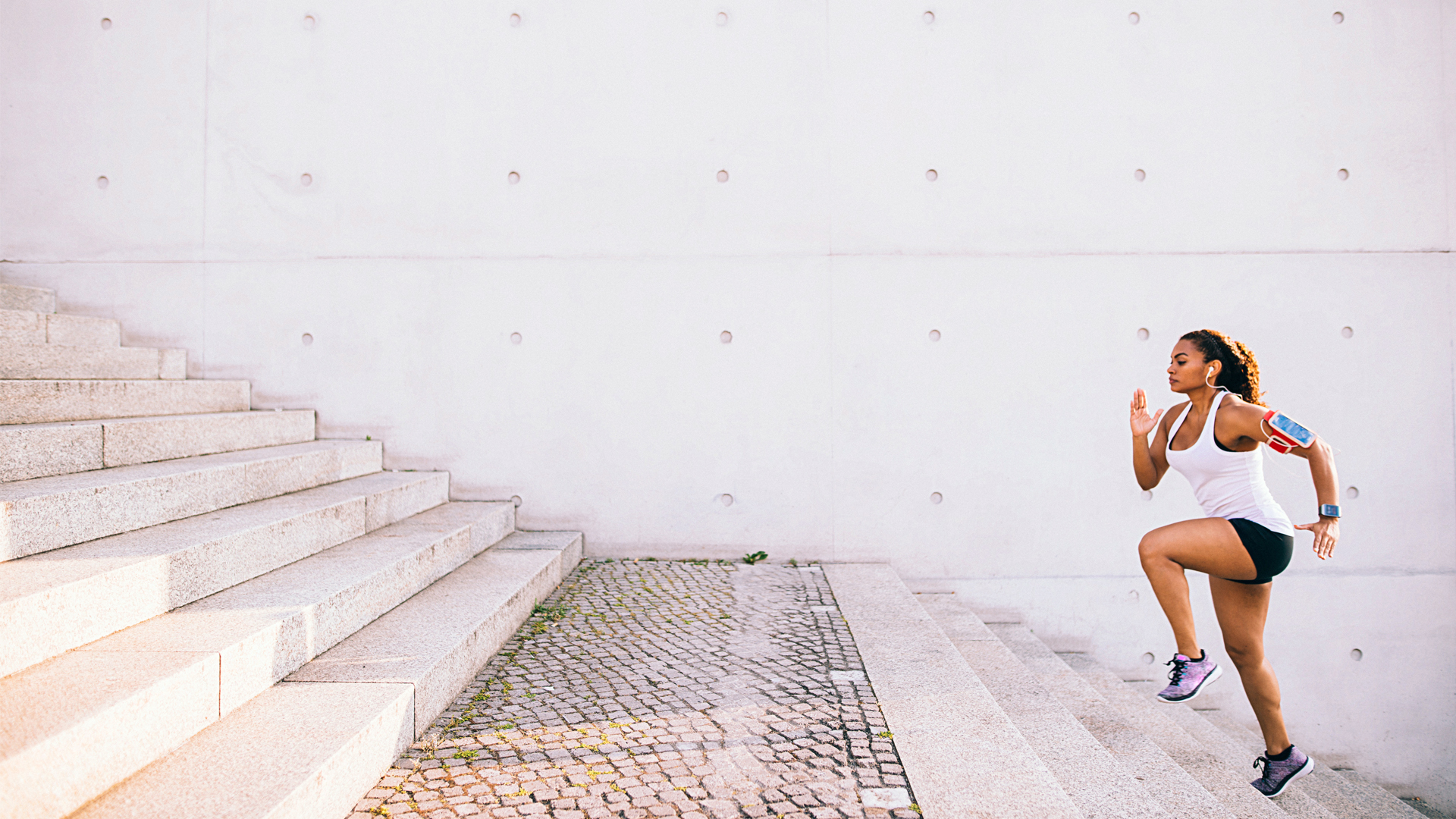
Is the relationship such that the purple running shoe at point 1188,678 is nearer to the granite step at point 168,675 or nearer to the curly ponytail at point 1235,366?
the curly ponytail at point 1235,366

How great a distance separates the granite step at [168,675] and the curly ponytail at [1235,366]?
3.54 metres

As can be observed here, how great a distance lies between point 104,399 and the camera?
12.2ft

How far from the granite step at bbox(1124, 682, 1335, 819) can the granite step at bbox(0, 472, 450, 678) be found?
421 cm

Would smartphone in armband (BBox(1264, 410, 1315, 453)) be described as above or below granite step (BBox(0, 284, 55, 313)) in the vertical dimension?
below

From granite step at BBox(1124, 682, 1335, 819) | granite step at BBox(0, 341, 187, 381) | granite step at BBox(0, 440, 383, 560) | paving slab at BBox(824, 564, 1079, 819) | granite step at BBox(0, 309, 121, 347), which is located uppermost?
granite step at BBox(0, 309, 121, 347)

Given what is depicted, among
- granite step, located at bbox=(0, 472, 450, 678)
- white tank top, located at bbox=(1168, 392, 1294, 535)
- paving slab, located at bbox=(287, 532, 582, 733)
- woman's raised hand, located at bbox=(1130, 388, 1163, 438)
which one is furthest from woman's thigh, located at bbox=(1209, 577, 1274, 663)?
granite step, located at bbox=(0, 472, 450, 678)

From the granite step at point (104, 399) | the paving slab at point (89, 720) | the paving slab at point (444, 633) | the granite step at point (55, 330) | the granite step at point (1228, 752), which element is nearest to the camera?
the paving slab at point (89, 720)

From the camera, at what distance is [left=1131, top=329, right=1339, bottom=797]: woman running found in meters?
3.03

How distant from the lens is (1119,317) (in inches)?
208

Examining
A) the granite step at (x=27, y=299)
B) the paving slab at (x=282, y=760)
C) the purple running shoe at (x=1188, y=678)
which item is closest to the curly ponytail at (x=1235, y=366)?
the purple running shoe at (x=1188, y=678)

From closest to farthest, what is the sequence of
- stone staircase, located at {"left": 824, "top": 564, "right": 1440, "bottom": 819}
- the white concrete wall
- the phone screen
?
1. stone staircase, located at {"left": 824, "top": 564, "right": 1440, "bottom": 819}
2. the phone screen
3. the white concrete wall

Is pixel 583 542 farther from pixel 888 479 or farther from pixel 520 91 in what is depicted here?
pixel 520 91

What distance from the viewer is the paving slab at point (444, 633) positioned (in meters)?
2.51

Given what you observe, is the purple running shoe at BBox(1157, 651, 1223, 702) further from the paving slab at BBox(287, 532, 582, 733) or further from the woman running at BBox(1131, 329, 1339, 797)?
the paving slab at BBox(287, 532, 582, 733)
